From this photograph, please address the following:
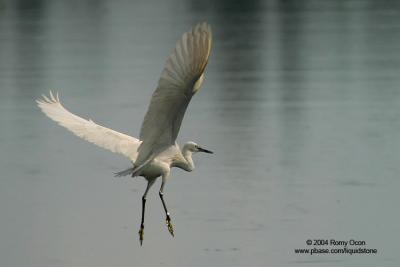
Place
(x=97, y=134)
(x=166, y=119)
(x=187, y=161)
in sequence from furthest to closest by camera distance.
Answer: (x=187, y=161), (x=97, y=134), (x=166, y=119)

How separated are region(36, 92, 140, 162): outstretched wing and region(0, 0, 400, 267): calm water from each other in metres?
1.03

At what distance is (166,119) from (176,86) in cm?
55

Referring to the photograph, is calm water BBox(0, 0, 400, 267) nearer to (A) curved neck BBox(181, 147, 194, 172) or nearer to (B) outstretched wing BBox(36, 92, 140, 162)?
(A) curved neck BBox(181, 147, 194, 172)

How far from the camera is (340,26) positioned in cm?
3275

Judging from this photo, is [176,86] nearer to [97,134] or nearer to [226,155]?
[97,134]

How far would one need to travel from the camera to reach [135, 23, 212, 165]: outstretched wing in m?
9.65

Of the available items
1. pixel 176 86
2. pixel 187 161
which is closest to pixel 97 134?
pixel 187 161

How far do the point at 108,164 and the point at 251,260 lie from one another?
17.0 ft

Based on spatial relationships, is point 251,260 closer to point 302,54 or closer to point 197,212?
point 197,212

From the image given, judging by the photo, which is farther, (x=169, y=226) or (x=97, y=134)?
(x=97, y=134)

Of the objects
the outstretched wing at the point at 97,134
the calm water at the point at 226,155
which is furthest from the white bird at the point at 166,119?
the calm water at the point at 226,155

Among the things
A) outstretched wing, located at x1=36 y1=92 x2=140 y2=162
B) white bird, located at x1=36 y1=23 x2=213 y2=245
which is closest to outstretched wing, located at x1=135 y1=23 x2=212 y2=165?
white bird, located at x1=36 y1=23 x2=213 y2=245

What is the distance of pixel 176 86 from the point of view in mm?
10000

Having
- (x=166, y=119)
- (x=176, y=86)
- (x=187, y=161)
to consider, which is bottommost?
(x=187, y=161)
